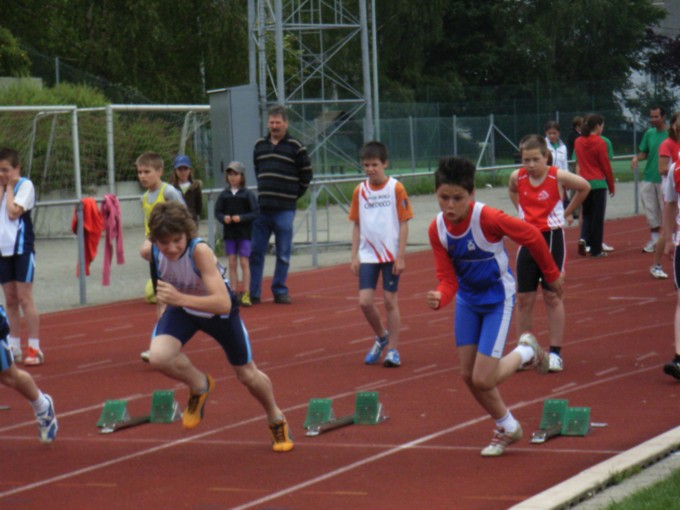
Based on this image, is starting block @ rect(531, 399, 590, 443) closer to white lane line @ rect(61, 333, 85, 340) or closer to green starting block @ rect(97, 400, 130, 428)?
green starting block @ rect(97, 400, 130, 428)

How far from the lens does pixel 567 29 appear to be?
6206 cm

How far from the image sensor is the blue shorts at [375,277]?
10.8 metres

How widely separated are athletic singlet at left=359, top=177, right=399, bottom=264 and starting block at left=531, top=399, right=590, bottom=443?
2.93 m

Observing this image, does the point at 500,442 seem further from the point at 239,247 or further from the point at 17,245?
the point at 239,247

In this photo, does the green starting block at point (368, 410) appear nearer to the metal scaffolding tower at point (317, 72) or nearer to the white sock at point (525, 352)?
the white sock at point (525, 352)

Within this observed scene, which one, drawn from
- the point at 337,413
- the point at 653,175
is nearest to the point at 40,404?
the point at 337,413

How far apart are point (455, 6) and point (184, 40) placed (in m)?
27.5

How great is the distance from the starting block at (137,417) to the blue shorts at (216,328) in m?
1.13

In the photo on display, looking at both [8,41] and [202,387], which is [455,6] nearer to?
[8,41]

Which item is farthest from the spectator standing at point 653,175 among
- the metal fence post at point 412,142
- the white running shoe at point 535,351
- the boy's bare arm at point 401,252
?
the metal fence post at point 412,142

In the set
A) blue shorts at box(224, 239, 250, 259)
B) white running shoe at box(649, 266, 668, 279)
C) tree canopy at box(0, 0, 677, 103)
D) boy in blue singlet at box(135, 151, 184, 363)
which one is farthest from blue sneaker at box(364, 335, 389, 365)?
tree canopy at box(0, 0, 677, 103)

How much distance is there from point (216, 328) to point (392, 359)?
3.40m

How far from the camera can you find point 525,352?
25.3 feet


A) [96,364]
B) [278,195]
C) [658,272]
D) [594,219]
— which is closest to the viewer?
[96,364]
